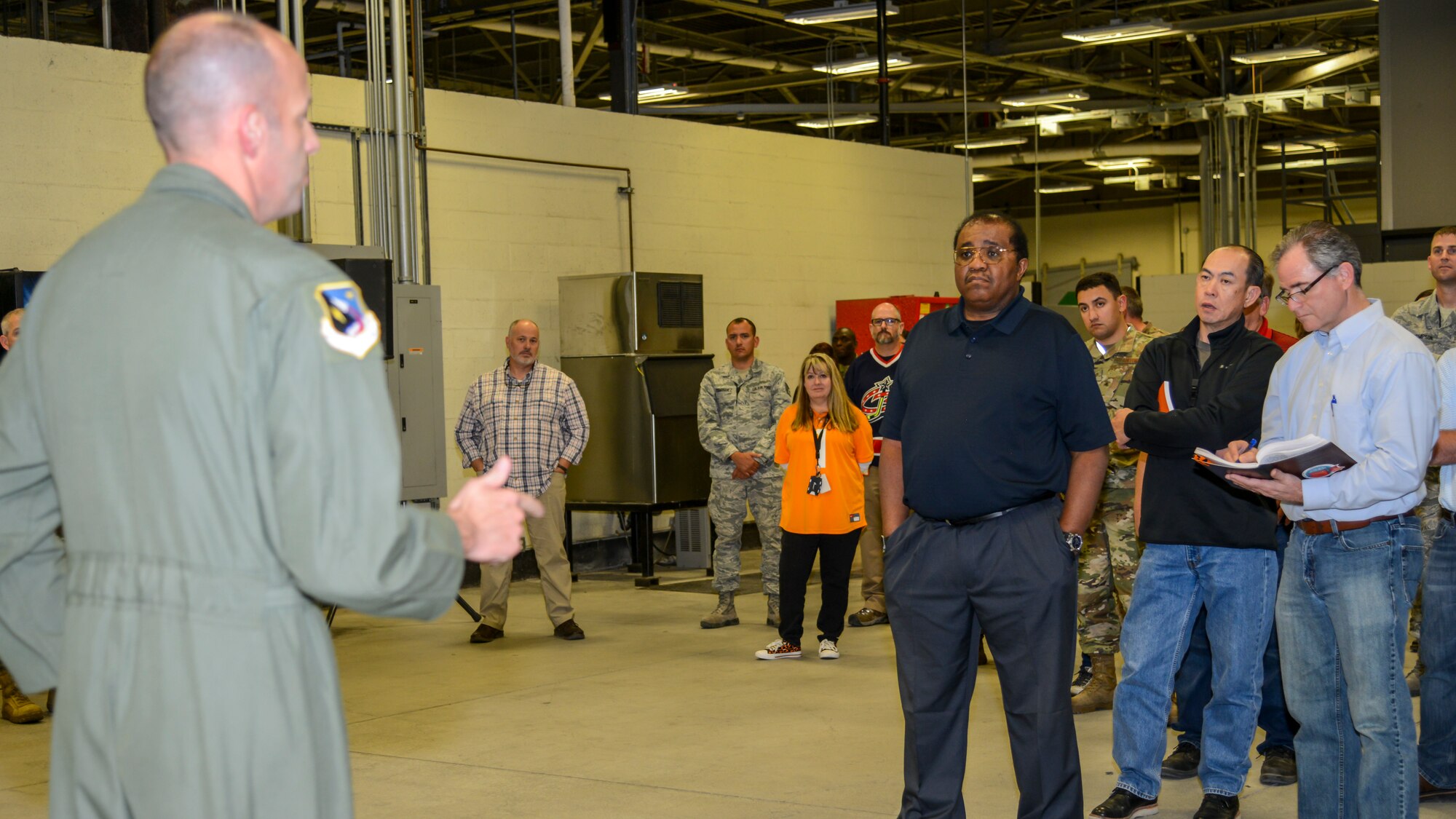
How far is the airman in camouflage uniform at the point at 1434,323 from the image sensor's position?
5.17m

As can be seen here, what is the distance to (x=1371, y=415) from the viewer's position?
3.28 metres

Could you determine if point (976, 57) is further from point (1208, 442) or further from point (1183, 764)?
point (1208, 442)

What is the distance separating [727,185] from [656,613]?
4253 mm

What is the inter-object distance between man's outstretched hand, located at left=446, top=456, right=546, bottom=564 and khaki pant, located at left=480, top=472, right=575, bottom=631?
5.88 meters

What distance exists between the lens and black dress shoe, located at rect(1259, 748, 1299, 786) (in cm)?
447

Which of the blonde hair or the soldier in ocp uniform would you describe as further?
the blonde hair

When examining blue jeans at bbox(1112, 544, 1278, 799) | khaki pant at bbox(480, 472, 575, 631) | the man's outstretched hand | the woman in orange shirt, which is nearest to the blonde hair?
the woman in orange shirt

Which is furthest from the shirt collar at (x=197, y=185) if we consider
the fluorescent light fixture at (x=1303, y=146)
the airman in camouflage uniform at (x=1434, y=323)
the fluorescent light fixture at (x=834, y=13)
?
the fluorescent light fixture at (x=1303, y=146)

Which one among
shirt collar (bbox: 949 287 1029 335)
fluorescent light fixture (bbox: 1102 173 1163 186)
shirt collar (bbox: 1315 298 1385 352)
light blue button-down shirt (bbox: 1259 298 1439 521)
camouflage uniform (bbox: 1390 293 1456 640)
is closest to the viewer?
light blue button-down shirt (bbox: 1259 298 1439 521)

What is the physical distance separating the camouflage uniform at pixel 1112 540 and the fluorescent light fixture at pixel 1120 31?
23.0 feet

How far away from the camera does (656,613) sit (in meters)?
8.44

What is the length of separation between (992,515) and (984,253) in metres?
0.67

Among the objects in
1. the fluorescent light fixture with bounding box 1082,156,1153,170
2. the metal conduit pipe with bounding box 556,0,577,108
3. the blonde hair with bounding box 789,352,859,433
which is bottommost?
the blonde hair with bounding box 789,352,859,433

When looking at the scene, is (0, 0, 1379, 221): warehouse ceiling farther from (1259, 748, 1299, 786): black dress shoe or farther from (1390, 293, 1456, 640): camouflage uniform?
(1259, 748, 1299, 786): black dress shoe
